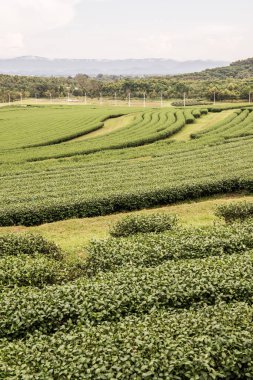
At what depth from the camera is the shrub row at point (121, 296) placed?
1242 cm

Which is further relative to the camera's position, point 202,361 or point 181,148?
point 181,148

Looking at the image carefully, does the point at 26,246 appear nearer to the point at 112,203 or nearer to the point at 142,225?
the point at 142,225

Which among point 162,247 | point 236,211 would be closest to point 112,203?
point 236,211

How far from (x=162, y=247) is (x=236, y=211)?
7060 millimetres

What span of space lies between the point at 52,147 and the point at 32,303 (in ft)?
147

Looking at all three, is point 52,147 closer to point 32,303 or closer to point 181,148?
point 181,148

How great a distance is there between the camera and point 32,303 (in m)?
12.8

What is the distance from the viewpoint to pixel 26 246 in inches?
740

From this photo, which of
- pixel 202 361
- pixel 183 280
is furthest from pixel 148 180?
pixel 202 361

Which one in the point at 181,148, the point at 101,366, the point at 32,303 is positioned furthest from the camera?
the point at 181,148

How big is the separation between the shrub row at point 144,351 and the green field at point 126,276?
27mm

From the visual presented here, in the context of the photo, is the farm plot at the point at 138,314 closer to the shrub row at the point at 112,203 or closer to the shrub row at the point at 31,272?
the shrub row at the point at 31,272

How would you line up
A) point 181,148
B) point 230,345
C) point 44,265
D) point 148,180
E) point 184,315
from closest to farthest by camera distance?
point 230,345 < point 184,315 < point 44,265 < point 148,180 < point 181,148

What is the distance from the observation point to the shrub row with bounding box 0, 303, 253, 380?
9.55 m
